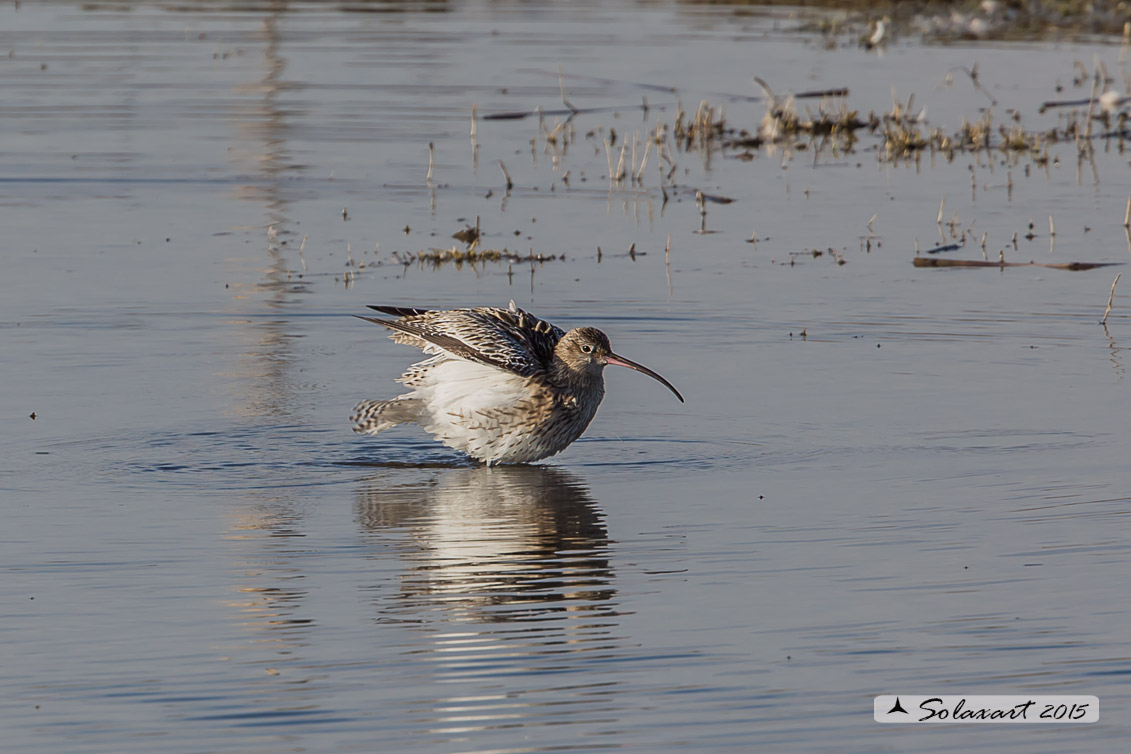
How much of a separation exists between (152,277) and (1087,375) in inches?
256

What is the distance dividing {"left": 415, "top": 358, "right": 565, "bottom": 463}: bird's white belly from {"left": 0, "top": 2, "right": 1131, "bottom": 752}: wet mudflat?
0.16m

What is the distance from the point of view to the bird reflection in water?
6.71m

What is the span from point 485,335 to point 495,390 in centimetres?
29

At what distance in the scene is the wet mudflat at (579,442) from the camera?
19.4ft

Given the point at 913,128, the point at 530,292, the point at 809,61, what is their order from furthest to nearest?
the point at 809,61 → the point at 913,128 → the point at 530,292

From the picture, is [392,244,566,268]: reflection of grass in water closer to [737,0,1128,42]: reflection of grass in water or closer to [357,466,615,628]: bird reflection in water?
[357,466,615,628]: bird reflection in water

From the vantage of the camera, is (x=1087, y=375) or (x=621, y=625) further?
(x=1087, y=375)

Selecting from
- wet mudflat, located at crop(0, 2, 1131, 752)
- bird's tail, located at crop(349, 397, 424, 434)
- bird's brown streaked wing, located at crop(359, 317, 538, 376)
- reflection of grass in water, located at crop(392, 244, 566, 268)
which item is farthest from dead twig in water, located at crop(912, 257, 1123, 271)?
bird's tail, located at crop(349, 397, 424, 434)

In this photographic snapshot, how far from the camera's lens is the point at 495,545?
298 inches

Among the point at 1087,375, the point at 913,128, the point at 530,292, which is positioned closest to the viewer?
the point at 1087,375

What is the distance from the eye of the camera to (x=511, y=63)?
1049 inches

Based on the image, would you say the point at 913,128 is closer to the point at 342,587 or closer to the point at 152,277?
the point at 152,277

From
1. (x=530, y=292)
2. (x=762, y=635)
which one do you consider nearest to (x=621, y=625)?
(x=762, y=635)

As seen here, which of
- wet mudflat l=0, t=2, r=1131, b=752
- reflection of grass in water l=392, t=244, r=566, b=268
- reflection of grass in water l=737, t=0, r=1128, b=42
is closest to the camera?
wet mudflat l=0, t=2, r=1131, b=752
